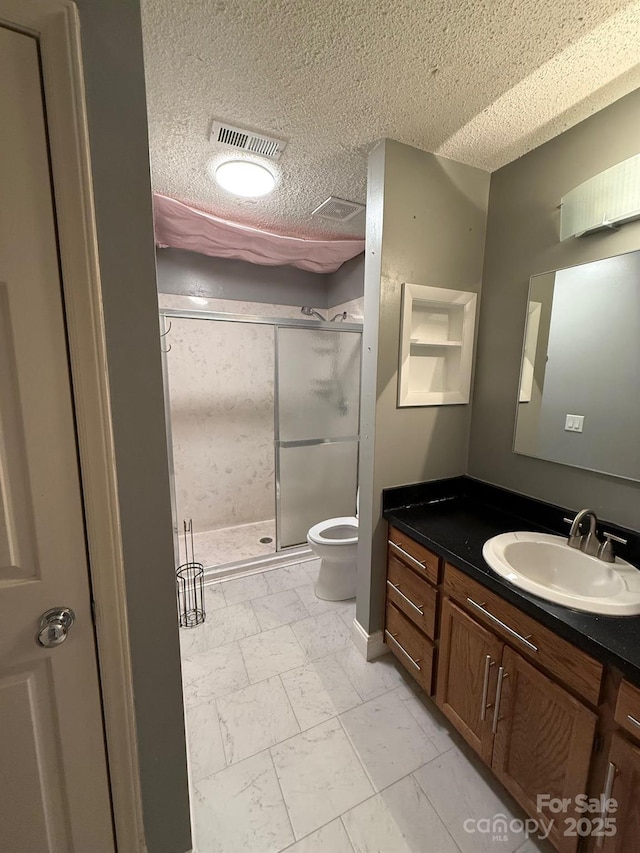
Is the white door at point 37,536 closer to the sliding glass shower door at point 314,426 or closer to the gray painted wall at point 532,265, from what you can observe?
the gray painted wall at point 532,265

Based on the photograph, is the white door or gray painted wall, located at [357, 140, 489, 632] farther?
gray painted wall, located at [357, 140, 489, 632]

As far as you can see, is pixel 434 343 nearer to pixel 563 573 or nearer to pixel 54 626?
pixel 563 573

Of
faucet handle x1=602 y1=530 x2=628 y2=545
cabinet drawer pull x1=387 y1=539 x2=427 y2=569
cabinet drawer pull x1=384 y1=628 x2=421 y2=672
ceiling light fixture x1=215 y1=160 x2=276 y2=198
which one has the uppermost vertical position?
ceiling light fixture x1=215 y1=160 x2=276 y2=198

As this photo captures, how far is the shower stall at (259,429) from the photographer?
8.86 feet

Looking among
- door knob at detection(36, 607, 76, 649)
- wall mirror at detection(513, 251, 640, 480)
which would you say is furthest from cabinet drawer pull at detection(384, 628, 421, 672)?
door knob at detection(36, 607, 76, 649)

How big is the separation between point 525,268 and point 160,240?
82.2 inches

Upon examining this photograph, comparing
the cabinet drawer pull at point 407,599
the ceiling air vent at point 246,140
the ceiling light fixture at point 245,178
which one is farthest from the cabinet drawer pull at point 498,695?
the ceiling light fixture at point 245,178

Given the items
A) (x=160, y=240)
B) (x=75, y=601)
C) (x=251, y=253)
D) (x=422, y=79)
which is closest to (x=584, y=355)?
(x=422, y=79)

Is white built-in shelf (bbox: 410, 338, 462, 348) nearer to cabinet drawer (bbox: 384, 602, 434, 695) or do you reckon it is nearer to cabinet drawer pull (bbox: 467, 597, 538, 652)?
cabinet drawer pull (bbox: 467, 597, 538, 652)

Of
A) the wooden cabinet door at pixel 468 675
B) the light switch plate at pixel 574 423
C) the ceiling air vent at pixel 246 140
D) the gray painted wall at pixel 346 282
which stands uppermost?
the ceiling air vent at pixel 246 140

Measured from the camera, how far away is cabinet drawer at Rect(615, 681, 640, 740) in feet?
2.66

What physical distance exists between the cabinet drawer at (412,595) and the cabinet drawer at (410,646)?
0.15ft

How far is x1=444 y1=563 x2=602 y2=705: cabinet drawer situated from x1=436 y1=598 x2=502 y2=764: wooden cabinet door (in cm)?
6

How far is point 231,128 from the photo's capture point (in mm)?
1437
